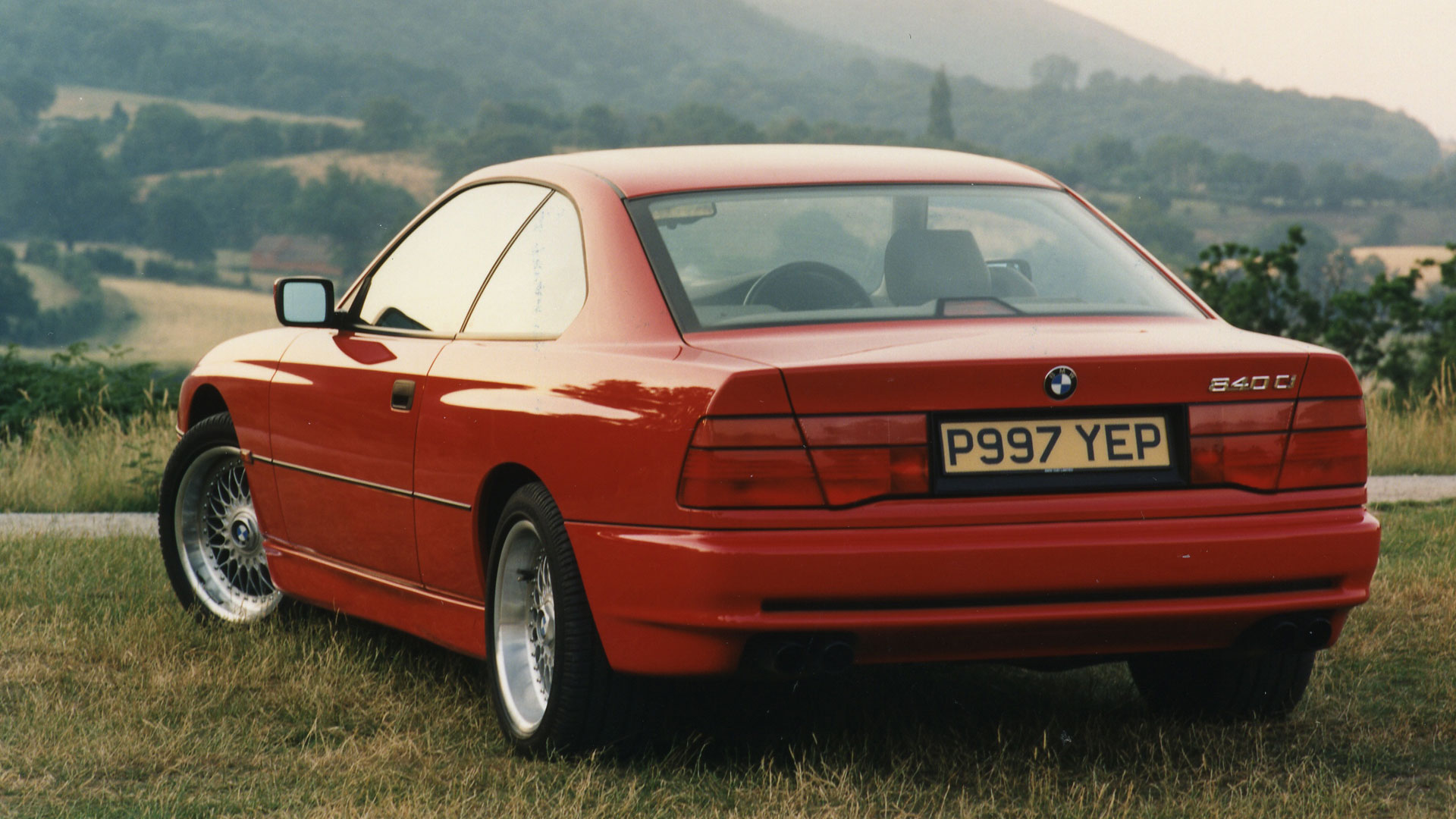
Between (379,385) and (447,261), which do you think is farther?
(447,261)

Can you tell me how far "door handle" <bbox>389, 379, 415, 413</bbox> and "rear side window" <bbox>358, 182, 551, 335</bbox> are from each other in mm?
193

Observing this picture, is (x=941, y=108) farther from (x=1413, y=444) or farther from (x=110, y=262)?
(x=1413, y=444)

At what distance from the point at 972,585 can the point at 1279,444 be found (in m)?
0.78

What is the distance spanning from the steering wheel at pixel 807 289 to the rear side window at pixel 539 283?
0.44 meters

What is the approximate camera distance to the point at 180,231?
118 m

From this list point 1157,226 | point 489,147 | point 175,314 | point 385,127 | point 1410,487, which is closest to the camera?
point 1410,487

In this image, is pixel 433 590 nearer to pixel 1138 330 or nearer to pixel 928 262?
pixel 928 262

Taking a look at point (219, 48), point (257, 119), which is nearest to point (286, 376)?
point (257, 119)

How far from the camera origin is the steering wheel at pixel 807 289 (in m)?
3.92

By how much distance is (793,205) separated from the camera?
4.23 meters

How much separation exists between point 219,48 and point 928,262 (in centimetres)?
16648

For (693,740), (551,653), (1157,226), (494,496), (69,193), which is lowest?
(69,193)

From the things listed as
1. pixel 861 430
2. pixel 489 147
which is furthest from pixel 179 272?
pixel 861 430

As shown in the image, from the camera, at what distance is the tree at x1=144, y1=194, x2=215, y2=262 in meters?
117
